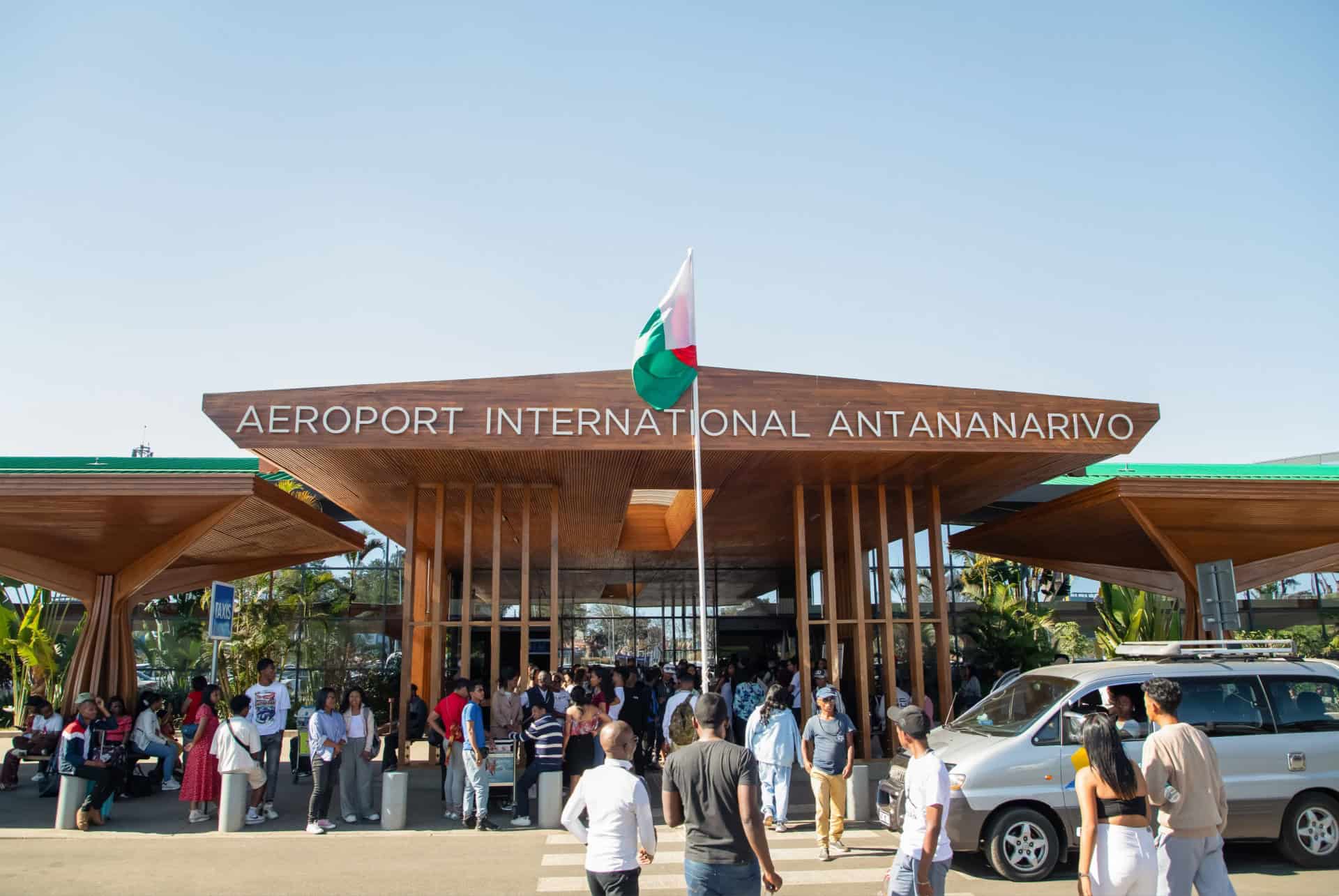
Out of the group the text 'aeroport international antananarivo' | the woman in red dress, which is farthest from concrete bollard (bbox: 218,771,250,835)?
the text 'aeroport international antananarivo'

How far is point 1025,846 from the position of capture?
834 centimetres

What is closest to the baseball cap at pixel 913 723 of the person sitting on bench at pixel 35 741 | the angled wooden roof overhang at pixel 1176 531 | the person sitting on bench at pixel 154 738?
the angled wooden roof overhang at pixel 1176 531

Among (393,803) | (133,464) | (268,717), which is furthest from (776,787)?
(133,464)

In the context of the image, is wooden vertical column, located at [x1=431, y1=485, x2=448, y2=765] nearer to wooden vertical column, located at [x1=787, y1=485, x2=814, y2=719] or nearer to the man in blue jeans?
wooden vertical column, located at [x1=787, y1=485, x2=814, y2=719]

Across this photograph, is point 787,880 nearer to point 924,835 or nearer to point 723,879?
point 924,835

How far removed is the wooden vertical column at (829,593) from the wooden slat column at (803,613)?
321 millimetres

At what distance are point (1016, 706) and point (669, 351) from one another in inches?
216

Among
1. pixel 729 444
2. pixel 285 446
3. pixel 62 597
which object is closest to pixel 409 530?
pixel 285 446

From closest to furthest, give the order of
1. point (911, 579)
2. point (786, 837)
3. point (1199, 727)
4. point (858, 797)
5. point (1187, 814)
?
point (1187, 814) < point (1199, 727) < point (786, 837) < point (858, 797) < point (911, 579)

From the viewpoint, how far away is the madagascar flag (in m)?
11.8

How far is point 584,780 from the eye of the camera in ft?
16.9

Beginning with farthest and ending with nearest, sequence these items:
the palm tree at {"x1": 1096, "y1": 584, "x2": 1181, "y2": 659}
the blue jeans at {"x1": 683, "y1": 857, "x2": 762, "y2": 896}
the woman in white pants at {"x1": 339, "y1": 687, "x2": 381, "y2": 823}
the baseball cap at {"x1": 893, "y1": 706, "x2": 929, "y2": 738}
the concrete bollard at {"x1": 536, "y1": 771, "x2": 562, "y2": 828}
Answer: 1. the palm tree at {"x1": 1096, "y1": 584, "x2": 1181, "y2": 659}
2. the woman in white pants at {"x1": 339, "y1": 687, "x2": 381, "y2": 823}
3. the concrete bollard at {"x1": 536, "y1": 771, "x2": 562, "y2": 828}
4. the baseball cap at {"x1": 893, "y1": 706, "x2": 929, "y2": 738}
5. the blue jeans at {"x1": 683, "y1": 857, "x2": 762, "y2": 896}

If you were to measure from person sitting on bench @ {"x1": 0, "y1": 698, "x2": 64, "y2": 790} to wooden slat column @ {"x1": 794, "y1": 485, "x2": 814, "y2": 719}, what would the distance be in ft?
34.4

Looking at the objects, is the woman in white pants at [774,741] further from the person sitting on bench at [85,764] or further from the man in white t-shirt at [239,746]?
the person sitting on bench at [85,764]
